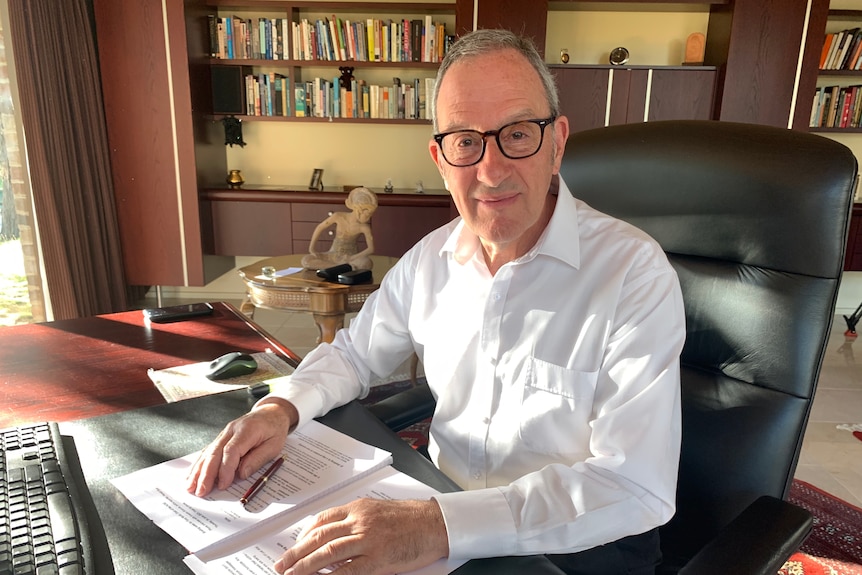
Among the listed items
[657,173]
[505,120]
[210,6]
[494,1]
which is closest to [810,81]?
[494,1]

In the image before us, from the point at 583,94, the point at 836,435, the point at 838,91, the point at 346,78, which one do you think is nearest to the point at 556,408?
the point at 836,435

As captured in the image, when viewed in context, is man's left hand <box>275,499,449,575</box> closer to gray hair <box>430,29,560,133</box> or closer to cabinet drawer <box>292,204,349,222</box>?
gray hair <box>430,29,560,133</box>

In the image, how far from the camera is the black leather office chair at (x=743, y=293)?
79 cm

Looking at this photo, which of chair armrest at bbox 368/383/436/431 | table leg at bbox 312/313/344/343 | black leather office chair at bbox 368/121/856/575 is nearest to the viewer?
black leather office chair at bbox 368/121/856/575

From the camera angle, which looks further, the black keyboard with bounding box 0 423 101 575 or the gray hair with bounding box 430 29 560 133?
the gray hair with bounding box 430 29 560 133

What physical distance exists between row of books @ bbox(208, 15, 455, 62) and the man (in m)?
2.87

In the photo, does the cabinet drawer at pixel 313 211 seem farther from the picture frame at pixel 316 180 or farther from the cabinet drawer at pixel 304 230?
the picture frame at pixel 316 180

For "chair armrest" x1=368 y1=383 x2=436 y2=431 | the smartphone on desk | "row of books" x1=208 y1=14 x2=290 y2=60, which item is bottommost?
"chair armrest" x1=368 y1=383 x2=436 y2=431

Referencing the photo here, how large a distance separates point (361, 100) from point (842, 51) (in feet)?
9.84

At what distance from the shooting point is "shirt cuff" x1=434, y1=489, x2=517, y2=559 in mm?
616

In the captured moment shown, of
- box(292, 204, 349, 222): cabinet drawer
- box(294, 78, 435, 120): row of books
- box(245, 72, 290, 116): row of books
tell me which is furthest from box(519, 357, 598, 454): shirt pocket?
box(245, 72, 290, 116): row of books

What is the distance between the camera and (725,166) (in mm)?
880

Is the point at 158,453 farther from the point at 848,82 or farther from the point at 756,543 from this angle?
the point at 848,82

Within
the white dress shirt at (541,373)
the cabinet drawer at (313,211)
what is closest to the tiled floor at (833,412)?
the cabinet drawer at (313,211)
